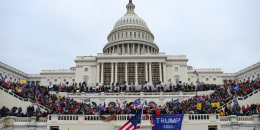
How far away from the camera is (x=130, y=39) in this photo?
9294cm

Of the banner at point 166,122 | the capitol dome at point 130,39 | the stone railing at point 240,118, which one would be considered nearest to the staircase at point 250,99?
the stone railing at point 240,118

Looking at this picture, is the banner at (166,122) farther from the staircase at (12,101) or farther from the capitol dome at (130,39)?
the capitol dome at (130,39)

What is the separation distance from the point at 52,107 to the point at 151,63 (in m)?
45.8

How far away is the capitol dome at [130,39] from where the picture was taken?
93.2m

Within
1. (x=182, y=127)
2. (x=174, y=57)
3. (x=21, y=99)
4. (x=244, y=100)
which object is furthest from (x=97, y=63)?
(x=182, y=127)

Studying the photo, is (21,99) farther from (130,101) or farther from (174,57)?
(174,57)

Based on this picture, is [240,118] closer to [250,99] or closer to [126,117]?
[250,99]

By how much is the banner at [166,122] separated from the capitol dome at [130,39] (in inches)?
2586

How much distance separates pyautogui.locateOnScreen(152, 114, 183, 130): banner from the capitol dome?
6569 cm

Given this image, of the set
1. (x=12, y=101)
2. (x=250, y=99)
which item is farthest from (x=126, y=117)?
(x=12, y=101)

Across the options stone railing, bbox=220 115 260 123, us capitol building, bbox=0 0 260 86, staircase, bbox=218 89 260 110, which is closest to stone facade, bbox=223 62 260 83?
us capitol building, bbox=0 0 260 86

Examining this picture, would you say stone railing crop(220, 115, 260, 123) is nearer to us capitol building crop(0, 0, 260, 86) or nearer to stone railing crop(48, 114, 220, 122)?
stone railing crop(48, 114, 220, 122)

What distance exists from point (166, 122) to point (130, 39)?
72.3 meters

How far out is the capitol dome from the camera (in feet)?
306
